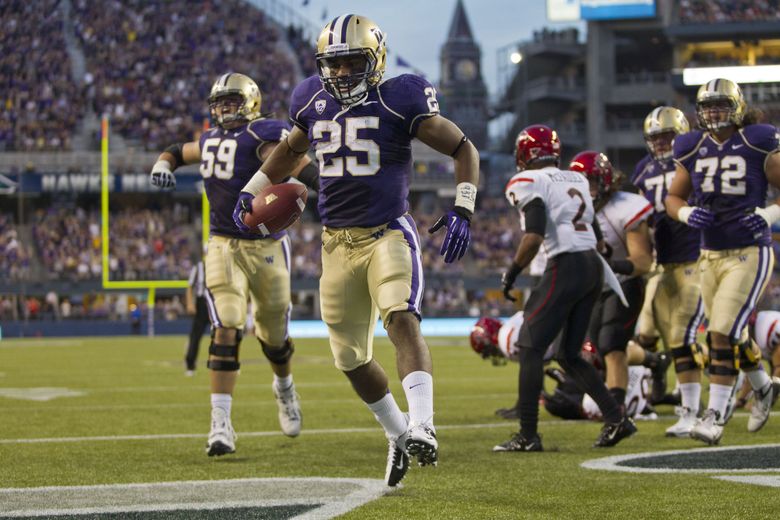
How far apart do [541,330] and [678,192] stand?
1349 millimetres

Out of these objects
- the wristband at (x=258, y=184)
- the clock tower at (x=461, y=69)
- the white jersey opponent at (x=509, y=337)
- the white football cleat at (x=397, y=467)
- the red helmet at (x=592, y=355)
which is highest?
the clock tower at (x=461, y=69)

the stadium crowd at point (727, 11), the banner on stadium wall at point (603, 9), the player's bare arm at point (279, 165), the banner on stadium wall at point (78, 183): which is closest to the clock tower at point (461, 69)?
the banner on stadium wall at point (603, 9)

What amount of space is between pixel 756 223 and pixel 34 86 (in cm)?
3031

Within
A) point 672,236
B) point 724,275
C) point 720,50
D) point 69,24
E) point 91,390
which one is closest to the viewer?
point 724,275

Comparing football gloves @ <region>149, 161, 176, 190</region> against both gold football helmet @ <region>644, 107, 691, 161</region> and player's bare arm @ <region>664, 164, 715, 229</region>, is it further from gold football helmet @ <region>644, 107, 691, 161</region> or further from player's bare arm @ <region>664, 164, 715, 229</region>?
gold football helmet @ <region>644, 107, 691, 161</region>

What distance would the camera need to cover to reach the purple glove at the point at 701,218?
245 inches

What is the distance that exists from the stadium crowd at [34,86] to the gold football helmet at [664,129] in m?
28.1

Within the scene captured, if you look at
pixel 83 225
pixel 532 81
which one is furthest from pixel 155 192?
pixel 532 81

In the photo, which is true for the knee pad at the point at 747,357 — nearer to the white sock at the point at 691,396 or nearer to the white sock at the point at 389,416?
the white sock at the point at 691,396

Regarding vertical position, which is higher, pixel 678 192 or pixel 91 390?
pixel 678 192

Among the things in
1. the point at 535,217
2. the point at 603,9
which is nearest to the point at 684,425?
the point at 535,217

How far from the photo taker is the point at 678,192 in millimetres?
6633

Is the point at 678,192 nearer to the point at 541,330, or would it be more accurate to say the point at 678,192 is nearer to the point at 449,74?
the point at 541,330

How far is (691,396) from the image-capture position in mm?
6965
